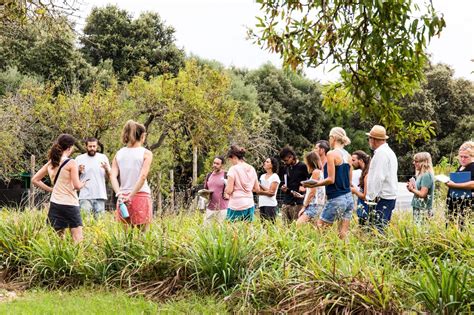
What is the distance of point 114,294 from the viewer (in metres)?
6.32

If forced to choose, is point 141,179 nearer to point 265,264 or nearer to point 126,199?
point 126,199

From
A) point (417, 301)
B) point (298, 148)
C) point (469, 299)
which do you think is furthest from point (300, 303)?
point (298, 148)

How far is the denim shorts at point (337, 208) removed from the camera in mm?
7949

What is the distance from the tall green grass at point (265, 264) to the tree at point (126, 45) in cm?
2715

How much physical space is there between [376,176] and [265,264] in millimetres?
2328

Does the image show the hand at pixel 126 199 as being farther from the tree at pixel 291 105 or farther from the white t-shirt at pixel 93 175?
the tree at pixel 291 105

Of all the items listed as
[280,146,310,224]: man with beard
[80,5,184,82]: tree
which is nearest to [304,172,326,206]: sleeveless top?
[280,146,310,224]: man with beard

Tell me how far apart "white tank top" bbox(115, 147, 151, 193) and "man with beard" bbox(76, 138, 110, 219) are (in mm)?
2441

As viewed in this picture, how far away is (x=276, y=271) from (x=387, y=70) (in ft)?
6.74

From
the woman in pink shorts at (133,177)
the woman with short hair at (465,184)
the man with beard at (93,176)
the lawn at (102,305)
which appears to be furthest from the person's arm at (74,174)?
the woman with short hair at (465,184)

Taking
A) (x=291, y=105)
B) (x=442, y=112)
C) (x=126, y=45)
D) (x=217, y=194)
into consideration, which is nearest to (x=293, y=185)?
(x=217, y=194)

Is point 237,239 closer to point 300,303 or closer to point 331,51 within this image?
point 300,303

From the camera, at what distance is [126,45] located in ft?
114

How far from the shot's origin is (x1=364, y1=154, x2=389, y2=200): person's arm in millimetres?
7750
